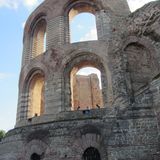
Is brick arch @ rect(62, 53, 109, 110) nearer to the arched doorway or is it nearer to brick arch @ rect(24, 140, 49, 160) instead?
Result: brick arch @ rect(24, 140, 49, 160)

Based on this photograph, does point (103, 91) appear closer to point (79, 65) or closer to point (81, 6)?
point (79, 65)

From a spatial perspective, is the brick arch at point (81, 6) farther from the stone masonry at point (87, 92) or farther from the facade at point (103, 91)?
the stone masonry at point (87, 92)

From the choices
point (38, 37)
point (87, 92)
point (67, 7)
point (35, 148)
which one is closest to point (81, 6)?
point (67, 7)

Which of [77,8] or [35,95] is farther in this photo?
[77,8]

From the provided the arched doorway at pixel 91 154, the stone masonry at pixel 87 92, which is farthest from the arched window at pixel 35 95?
the arched doorway at pixel 91 154

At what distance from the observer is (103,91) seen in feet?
36.6

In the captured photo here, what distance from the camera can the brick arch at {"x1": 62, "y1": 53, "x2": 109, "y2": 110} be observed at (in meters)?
11.4

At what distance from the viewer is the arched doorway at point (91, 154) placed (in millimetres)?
9345

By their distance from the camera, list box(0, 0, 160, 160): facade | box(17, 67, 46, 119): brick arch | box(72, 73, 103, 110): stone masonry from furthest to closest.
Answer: box(72, 73, 103, 110): stone masonry → box(17, 67, 46, 119): brick arch → box(0, 0, 160, 160): facade

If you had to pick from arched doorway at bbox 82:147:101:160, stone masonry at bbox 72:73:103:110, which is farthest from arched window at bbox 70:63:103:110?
arched doorway at bbox 82:147:101:160

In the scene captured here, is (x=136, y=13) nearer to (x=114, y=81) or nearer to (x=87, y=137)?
(x=114, y=81)

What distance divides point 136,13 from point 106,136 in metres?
5.81

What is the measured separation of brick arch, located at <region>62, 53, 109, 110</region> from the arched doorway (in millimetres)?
2513

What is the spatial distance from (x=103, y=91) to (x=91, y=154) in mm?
3000
